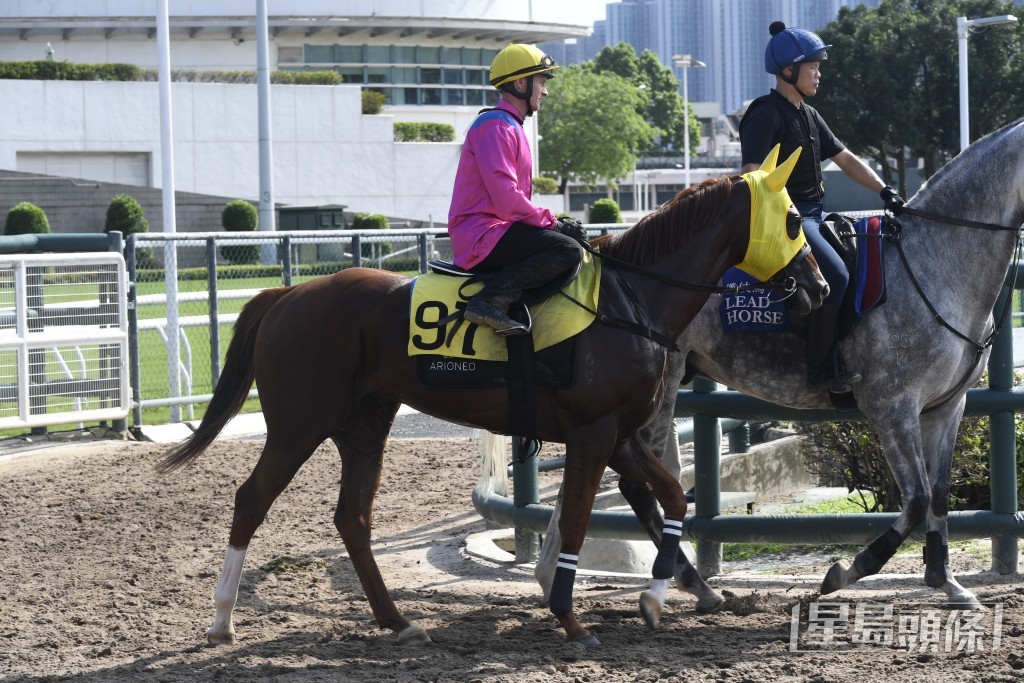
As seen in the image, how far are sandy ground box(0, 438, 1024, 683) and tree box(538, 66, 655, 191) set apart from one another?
62447 millimetres

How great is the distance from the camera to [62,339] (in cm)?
1073

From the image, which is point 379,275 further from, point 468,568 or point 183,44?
point 183,44

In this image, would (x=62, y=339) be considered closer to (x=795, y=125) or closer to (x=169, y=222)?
(x=795, y=125)

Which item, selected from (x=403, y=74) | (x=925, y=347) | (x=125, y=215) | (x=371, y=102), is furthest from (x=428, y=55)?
(x=925, y=347)

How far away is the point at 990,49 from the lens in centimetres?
4831

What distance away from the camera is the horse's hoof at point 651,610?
5.86m

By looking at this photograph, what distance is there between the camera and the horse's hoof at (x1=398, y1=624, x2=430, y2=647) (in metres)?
5.74

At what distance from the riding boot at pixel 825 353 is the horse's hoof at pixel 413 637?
6.90 feet

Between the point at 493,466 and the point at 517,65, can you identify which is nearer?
the point at 517,65

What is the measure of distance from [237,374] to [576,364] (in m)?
1.65

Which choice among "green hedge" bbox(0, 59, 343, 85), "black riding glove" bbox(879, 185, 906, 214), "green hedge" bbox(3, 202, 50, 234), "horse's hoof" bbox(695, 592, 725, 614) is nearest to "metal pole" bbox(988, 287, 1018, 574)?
"black riding glove" bbox(879, 185, 906, 214)

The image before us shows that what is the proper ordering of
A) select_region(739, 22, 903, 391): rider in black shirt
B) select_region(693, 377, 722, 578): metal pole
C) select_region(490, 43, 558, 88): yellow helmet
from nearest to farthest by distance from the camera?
select_region(490, 43, 558, 88): yellow helmet
select_region(739, 22, 903, 391): rider in black shirt
select_region(693, 377, 722, 578): metal pole

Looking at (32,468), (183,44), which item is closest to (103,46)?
(183,44)

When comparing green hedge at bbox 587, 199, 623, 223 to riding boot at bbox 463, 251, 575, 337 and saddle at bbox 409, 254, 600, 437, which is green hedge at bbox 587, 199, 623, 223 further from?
riding boot at bbox 463, 251, 575, 337
